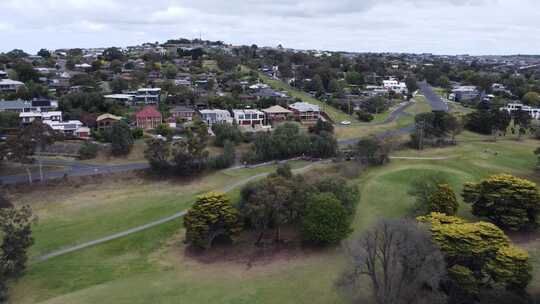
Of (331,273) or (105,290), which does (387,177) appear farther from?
(105,290)

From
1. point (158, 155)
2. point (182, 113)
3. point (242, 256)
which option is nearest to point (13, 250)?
point (242, 256)

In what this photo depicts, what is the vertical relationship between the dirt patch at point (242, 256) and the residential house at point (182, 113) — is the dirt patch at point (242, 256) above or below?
below

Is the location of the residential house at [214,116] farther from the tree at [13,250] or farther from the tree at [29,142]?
the tree at [13,250]

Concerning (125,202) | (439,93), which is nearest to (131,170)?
(125,202)

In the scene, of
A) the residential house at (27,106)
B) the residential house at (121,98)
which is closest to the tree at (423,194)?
the residential house at (121,98)

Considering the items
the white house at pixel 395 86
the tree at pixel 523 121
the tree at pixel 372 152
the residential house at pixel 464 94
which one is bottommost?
the tree at pixel 372 152

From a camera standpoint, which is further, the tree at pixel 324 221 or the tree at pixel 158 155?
the tree at pixel 158 155

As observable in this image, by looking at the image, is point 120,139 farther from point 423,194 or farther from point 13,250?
point 423,194
